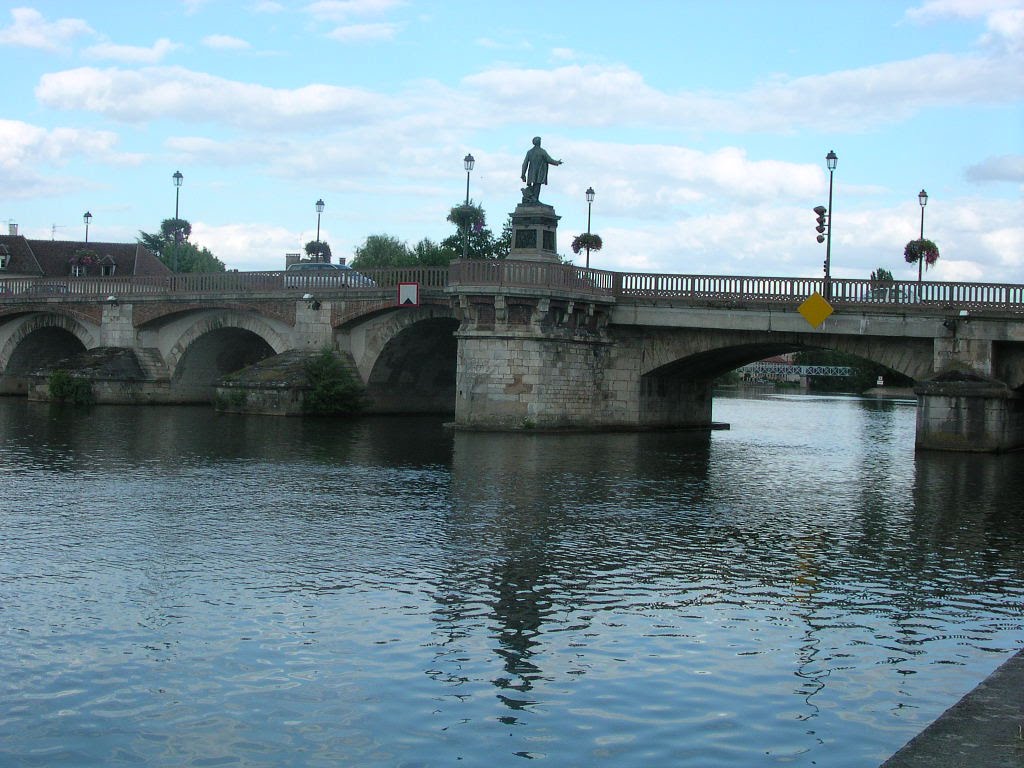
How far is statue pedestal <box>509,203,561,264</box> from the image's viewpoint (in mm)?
40469

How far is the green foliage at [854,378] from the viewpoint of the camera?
111m

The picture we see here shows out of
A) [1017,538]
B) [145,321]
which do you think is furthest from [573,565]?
[145,321]

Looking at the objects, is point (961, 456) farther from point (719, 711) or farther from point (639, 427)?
point (719, 711)

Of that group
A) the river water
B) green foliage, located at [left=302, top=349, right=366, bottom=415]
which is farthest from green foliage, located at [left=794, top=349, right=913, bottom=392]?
the river water

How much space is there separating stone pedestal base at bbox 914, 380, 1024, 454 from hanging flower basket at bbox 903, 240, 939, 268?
1187cm

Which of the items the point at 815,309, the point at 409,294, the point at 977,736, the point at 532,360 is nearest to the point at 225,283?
the point at 409,294

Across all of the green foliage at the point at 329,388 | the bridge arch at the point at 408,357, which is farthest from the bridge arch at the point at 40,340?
the bridge arch at the point at 408,357

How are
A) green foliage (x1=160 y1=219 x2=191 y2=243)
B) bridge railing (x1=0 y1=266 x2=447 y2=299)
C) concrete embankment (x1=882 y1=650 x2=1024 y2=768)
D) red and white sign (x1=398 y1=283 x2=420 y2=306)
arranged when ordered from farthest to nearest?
green foliage (x1=160 y1=219 x2=191 y2=243) < bridge railing (x1=0 y1=266 x2=447 y2=299) < red and white sign (x1=398 y1=283 x2=420 y2=306) < concrete embankment (x1=882 y1=650 x2=1024 y2=768)

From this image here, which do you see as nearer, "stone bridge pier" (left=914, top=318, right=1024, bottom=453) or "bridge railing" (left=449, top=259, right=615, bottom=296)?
"stone bridge pier" (left=914, top=318, right=1024, bottom=453)

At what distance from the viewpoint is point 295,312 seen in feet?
160

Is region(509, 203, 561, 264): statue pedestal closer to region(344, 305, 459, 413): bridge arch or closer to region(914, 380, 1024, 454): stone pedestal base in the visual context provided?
region(344, 305, 459, 413): bridge arch

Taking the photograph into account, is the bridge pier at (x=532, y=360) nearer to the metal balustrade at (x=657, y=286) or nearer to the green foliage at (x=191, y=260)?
the metal balustrade at (x=657, y=286)

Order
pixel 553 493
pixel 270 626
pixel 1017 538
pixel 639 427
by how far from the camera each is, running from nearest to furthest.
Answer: pixel 270 626 → pixel 1017 538 → pixel 553 493 → pixel 639 427

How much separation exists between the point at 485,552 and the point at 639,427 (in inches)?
1025
